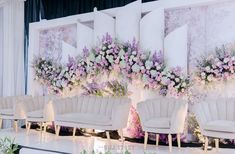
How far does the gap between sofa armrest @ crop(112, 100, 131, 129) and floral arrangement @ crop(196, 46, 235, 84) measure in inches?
57.8

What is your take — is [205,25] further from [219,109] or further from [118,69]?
[118,69]

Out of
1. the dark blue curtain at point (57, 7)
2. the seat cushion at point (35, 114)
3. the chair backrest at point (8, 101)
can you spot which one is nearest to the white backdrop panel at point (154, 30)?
the dark blue curtain at point (57, 7)

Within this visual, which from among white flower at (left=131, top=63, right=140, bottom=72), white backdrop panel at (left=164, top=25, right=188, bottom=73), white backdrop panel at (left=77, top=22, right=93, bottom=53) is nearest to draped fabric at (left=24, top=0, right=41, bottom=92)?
white backdrop panel at (left=77, top=22, right=93, bottom=53)

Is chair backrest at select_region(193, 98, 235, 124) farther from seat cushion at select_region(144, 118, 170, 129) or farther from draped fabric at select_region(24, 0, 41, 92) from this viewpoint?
draped fabric at select_region(24, 0, 41, 92)

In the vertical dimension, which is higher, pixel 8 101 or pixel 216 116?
pixel 8 101

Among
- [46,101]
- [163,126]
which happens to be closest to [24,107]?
[46,101]

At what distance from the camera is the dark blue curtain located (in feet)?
25.6

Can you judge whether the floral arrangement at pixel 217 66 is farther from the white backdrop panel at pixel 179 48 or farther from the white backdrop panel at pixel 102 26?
the white backdrop panel at pixel 102 26

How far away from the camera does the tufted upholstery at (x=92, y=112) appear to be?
6.19m

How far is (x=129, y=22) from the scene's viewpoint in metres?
6.93

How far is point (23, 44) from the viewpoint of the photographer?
9.25m

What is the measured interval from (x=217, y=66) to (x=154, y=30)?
1490 mm

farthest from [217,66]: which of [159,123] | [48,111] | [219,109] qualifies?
[48,111]

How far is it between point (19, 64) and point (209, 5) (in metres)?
5.37
